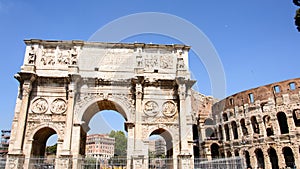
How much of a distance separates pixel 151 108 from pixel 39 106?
637 cm

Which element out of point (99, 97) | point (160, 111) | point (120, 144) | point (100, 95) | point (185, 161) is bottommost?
point (185, 161)

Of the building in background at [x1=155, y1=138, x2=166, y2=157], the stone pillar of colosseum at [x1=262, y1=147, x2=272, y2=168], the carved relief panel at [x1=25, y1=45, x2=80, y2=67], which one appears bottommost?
the stone pillar of colosseum at [x1=262, y1=147, x2=272, y2=168]

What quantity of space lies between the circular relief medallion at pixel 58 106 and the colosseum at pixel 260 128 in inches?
702

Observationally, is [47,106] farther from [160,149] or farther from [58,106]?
[160,149]

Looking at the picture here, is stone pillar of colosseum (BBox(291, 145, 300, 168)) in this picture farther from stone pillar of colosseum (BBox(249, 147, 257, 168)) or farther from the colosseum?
stone pillar of colosseum (BBox(249, 147, 257, 168))

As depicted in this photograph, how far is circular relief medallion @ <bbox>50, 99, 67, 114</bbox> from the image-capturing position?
14.0 m

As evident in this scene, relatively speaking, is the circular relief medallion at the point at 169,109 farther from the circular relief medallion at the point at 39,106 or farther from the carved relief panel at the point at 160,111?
the circular relief medallion at the point at 39,106

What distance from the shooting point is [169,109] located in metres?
14.8

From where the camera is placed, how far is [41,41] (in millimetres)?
15188

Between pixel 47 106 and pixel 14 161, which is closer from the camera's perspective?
pixel 14 161

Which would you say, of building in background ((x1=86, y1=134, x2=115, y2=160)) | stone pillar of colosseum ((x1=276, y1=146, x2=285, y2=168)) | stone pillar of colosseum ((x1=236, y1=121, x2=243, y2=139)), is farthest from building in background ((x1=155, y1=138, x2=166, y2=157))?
stone pillar of colosseum ((x1=276, y1=146, x2=285, y2=168))

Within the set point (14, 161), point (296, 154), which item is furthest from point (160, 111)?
point (296, 154)

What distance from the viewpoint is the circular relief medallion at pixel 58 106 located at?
14039 millimetres

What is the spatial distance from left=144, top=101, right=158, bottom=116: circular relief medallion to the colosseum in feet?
45.0
